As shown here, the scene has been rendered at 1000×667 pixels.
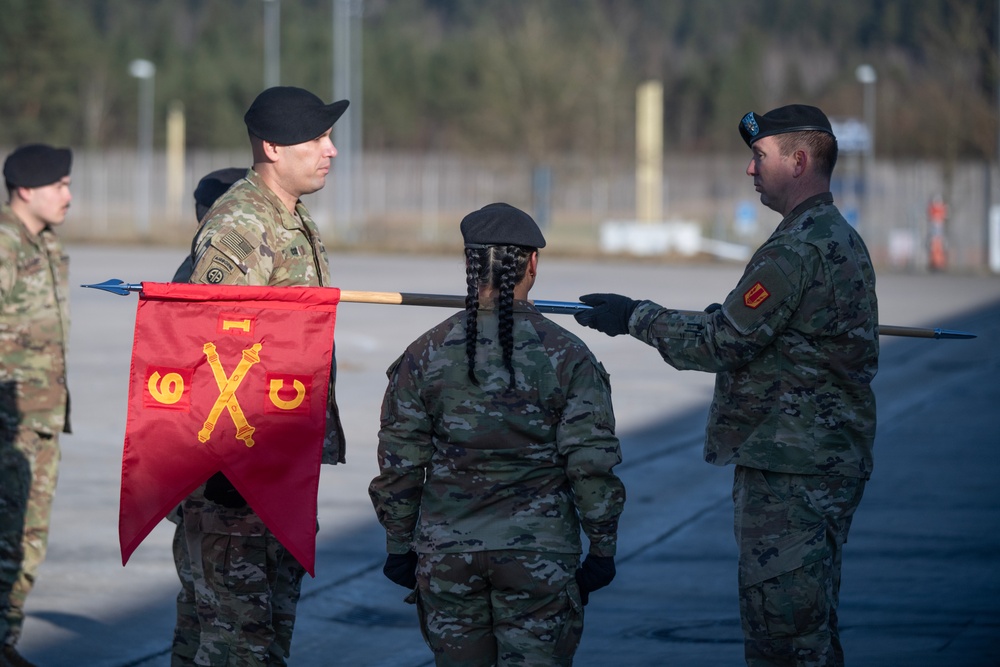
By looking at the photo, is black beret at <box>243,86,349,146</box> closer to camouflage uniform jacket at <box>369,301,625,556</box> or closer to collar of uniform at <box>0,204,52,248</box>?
camouflage uniform jacket at <box>369,301,625,556</box>

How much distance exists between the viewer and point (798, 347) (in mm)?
4371

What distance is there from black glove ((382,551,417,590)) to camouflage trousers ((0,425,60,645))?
2378 mm

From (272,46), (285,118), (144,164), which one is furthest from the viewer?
(144,164)

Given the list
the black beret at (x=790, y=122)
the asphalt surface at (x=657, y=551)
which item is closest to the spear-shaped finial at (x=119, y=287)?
the asphalt surface at (x=657, y=551)

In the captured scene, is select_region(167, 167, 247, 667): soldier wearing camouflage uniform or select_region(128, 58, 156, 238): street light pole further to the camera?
select_region(128, 58, 156, 238): street light pole

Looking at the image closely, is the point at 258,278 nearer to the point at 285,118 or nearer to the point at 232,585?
the point at 285,118

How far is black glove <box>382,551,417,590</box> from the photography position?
395 cm

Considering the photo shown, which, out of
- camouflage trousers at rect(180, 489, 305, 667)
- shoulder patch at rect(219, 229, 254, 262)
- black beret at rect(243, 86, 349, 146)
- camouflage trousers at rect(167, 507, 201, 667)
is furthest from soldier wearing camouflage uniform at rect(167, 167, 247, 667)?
black beret at rect(243, 86, 349, 146)

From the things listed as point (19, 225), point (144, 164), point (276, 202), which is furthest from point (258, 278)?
point (144, 164)

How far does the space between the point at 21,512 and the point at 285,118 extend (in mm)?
2303

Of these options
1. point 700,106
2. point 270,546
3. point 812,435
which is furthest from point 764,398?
point 700,106

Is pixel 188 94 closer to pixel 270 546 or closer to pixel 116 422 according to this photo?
pixel 116 422

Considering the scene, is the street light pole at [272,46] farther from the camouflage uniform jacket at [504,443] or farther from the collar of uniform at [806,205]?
the camouflage uniform jacket at [504,443]

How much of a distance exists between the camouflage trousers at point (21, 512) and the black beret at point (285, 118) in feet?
6.66
